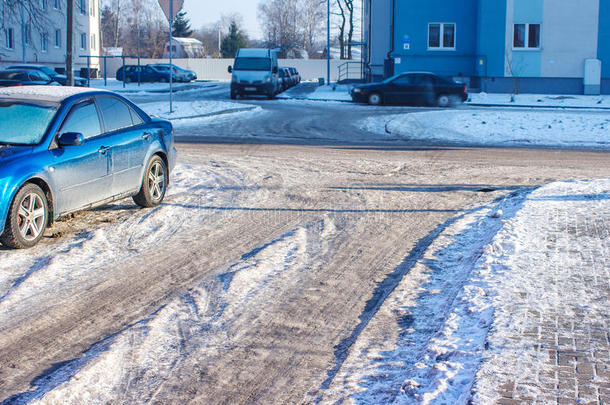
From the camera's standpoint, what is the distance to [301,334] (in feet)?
16.8

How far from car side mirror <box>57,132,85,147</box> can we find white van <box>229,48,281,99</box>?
88.0ft

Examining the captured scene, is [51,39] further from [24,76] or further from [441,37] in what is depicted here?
[441,37]

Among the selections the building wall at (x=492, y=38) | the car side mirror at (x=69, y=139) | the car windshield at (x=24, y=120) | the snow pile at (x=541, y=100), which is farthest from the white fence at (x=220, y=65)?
the car side mirror at (x=69, y=139)

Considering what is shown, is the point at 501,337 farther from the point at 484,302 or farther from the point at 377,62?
the point at 377,62

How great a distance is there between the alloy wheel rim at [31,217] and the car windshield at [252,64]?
28542 mm

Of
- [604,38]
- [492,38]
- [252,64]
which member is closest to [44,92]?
[252,64]

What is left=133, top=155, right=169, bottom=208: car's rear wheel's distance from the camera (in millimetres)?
9273

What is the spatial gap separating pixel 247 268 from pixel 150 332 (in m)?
1.67

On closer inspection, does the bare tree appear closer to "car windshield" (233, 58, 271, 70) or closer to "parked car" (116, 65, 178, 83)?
"parked car" (116, 65, 178, 83)

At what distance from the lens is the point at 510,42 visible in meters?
37.0

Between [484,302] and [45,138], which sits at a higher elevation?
[45,138]

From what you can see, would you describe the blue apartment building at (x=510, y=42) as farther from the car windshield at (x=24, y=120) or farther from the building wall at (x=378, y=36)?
the car windshield at (x=24, y=120)

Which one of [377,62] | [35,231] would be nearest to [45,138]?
[35,231]

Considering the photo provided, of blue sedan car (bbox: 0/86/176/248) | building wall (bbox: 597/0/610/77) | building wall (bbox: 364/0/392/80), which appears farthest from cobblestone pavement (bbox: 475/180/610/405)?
building wall (bbox: 364/0/392/80)
